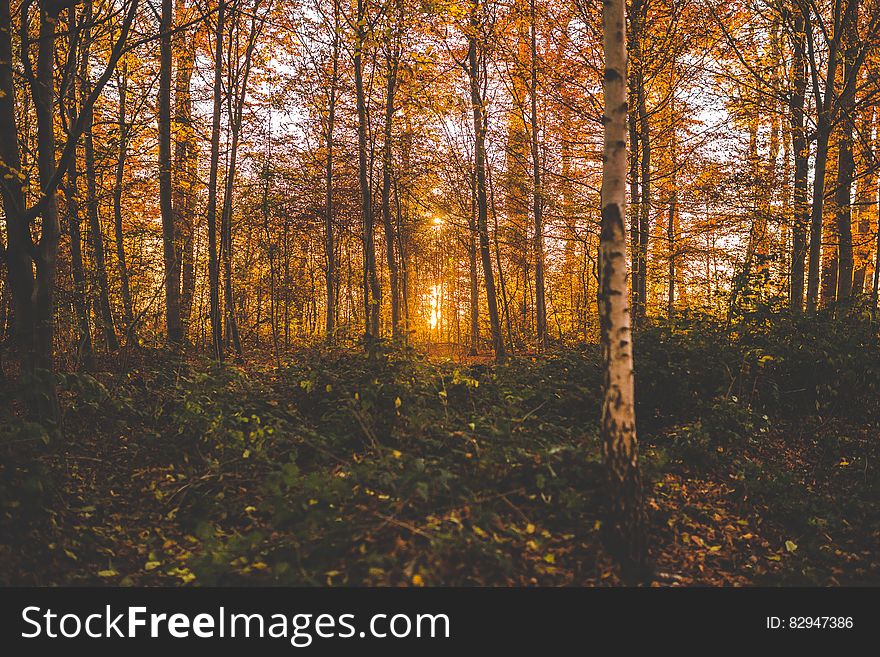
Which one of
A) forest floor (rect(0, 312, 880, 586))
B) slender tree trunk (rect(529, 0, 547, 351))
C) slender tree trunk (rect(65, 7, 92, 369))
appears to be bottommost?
forest floor (rect(0, 312, 880, 586))

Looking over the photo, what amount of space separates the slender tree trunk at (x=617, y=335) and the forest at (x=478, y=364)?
0.08 feet

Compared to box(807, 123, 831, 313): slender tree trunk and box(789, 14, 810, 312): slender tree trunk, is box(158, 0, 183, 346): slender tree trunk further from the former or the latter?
box(789, 14, 810, 312): slender tree trunk

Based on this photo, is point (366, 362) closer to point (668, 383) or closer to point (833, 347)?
point (668, 383)

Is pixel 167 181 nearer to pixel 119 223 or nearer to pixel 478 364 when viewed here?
pixel 119 223

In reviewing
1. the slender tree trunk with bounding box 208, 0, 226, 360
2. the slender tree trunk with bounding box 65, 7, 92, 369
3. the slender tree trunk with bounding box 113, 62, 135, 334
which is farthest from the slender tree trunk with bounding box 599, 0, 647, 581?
the slender tree trunk with bounding box 208, 0, 226, 360

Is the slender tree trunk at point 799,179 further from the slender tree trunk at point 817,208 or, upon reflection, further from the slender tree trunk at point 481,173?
the slender tree trunk at point 481,173

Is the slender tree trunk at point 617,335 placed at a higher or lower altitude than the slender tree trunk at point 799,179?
lower

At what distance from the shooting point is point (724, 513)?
5359mm

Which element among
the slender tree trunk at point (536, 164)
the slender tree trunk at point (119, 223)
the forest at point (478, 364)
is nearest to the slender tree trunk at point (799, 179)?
the forest at point (478, 364)

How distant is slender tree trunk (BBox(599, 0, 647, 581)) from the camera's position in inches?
168

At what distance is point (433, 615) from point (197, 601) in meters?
1.79

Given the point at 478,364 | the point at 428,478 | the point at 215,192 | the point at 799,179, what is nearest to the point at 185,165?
the point at 215,192

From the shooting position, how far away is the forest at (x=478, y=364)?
4.34 m

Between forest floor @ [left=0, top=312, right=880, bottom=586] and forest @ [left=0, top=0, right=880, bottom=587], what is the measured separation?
3 centimetres
